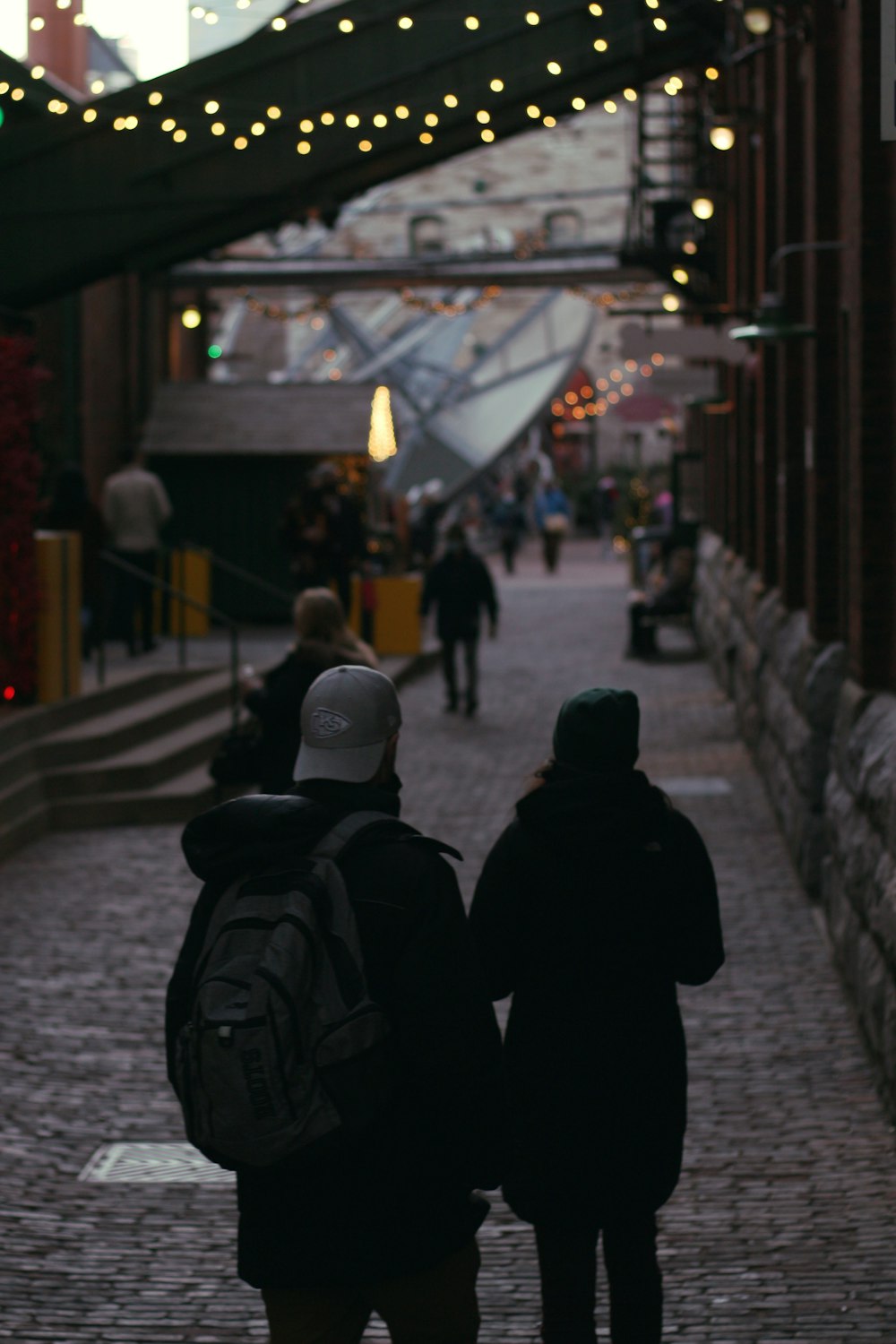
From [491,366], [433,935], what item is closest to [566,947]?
[433,935]

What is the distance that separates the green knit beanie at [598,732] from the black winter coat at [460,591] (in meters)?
15.9

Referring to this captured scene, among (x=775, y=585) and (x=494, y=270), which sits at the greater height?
(x=494, y=270)

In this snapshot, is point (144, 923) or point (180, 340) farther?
point (180, 340)

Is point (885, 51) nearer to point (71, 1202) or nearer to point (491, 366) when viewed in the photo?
point (71, 1202)

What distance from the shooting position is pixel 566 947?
14.9 ft

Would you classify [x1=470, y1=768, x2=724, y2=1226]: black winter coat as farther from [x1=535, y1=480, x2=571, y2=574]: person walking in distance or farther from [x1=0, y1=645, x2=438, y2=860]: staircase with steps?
[x1=535, y1=480, x2=571, y2=574]: person walking in distance

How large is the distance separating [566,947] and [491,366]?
51.1 metres

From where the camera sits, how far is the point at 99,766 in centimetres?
1492

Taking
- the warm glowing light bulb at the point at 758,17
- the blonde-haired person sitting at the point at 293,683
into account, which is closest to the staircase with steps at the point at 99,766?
the blonde-haired person sitting at the point at 293,683

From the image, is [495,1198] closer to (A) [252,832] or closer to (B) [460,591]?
(A) [252,832]

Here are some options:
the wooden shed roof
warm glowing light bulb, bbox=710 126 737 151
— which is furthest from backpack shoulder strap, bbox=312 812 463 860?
the wooden shed roof

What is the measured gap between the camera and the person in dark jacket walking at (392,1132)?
11.9 feet

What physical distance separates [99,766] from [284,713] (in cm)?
565

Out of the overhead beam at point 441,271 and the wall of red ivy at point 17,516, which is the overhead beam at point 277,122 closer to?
the wall of red ivy at point 17,516
